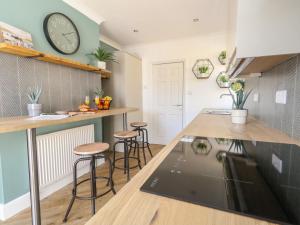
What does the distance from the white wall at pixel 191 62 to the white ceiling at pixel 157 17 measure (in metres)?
0.22

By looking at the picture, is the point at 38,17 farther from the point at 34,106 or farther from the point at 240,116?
the point at 240,116

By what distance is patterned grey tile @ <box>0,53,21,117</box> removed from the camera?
1.48 m

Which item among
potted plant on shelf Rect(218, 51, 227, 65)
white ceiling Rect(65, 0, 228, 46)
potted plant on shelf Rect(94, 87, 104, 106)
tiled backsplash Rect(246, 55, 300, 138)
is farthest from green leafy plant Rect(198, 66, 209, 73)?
potted plant on shelf Rect(94, 87, 104, 106)

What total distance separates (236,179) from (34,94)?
6.10 ft

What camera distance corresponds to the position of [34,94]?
163 cm

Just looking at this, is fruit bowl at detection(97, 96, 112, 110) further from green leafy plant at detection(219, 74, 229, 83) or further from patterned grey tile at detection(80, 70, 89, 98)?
green leafy plant at detection(219, 74, 229, 83)

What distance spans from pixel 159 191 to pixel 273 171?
1.43 feet

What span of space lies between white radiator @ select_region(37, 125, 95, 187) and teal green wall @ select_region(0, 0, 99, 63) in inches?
39.6

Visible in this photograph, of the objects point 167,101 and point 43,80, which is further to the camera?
point 167,101

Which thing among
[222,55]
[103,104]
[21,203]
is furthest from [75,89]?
[222,55]

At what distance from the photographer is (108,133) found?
3.46 m

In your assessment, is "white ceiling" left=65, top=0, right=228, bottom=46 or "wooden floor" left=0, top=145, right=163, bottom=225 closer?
"wooden floor" left=0, top=145, right=163, bottom=225

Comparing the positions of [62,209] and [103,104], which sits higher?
[103,104]

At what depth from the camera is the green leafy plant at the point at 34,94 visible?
156 centimetres
